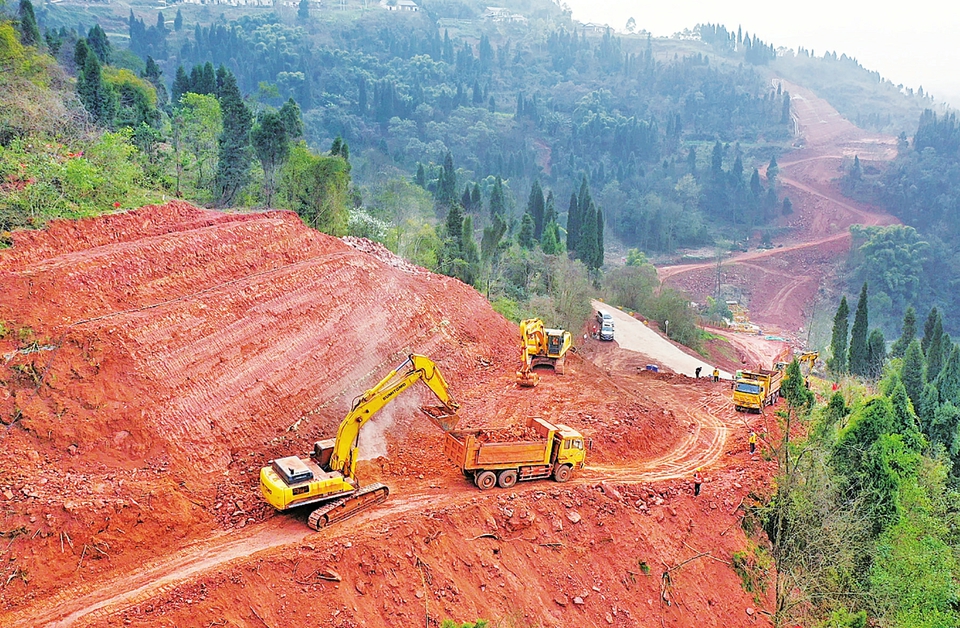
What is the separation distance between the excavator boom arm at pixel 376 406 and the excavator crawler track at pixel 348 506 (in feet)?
1.81

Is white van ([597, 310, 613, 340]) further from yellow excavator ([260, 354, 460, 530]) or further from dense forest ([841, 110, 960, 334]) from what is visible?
dense forest ([841, 110, 960, 334])

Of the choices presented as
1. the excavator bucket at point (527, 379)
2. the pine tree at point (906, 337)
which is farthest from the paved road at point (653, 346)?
the excavator bucket at point (527, 379)

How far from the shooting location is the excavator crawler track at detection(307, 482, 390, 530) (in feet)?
52.2

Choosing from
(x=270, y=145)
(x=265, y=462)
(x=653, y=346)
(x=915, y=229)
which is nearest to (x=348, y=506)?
(x=265, y=462)

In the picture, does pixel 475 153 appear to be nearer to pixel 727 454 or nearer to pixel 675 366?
pixel 675 366

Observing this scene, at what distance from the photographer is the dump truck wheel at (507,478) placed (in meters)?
18.7

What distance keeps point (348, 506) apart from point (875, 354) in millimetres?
43405

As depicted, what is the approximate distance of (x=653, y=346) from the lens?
159 ft

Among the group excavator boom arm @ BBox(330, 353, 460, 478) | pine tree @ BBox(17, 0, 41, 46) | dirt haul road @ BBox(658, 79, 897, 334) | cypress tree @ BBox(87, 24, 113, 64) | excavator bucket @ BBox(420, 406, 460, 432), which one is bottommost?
dirt haul road @ BBox(658, 79, 897, 334)

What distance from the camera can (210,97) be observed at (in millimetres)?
44344

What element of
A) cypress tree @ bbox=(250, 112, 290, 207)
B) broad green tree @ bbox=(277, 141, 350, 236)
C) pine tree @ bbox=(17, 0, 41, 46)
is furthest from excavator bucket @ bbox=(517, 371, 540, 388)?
pine tree @ bbox=(17, 0, 41, 46)

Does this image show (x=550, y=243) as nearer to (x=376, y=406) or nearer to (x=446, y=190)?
(x=446, y=190)

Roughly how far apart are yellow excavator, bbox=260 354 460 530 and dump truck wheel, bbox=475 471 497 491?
2214 mm

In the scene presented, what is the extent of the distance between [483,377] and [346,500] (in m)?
10.6
